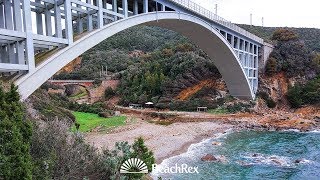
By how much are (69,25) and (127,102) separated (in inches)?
1258

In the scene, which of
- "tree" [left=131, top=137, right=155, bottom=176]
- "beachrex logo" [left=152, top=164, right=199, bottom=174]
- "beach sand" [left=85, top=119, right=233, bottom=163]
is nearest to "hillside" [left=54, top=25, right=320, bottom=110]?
"beach sand" [left=85, top=119, right=233, bottom=163]

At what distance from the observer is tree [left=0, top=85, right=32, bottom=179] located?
21.9 ft

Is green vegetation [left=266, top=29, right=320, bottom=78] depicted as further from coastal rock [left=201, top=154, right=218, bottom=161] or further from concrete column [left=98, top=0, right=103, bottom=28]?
concrete column [left=98, top=0, right=103, bottom=28]

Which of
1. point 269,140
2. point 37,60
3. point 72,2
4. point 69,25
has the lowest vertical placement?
point 269,140

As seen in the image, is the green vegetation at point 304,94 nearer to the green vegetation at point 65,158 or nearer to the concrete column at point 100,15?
the concrete column at point 100,15

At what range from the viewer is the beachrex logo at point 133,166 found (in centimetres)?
1018

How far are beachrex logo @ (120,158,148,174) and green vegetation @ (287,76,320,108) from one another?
30.6m

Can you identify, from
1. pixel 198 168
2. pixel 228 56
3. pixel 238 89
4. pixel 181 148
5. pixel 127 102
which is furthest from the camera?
pixel 127 102

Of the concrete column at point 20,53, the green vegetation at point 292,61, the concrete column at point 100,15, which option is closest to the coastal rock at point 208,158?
the concrete column at point 100,15

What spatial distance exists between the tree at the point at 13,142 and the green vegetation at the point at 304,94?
114 feet

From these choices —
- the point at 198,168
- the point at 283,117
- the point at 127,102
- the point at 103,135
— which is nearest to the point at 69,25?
the point at 198,168

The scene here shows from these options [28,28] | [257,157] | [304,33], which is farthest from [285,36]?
[28,28]

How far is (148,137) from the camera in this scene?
24.4 metres

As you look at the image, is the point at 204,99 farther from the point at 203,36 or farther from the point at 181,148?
the point at 181,148
